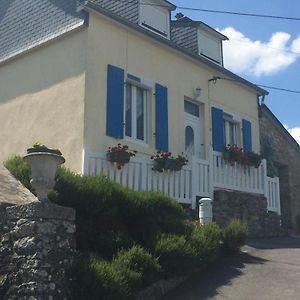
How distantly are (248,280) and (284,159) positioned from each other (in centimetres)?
1106

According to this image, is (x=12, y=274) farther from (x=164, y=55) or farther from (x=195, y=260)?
(x=164, y=55)

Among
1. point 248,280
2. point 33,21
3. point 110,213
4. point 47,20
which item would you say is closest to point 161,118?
point 47,20

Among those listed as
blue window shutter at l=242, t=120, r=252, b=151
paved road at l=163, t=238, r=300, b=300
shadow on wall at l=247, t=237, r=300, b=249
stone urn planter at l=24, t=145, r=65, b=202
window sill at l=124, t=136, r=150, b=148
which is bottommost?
paved road at l=163, t=238, r=300, b=300

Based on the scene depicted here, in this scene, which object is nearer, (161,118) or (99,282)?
(99,282)

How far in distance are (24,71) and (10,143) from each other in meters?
1.78

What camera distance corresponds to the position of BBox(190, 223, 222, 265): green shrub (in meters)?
8.88

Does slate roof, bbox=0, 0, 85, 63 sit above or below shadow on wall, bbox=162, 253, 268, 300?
above

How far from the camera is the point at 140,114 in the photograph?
13.5 meters

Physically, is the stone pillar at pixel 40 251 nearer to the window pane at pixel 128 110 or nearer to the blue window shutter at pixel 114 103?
the blue window shutter at pixel 114 103

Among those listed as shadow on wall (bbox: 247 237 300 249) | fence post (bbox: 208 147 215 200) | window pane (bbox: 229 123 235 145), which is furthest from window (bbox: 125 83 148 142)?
window pane (bbox: 229 123 235 145)

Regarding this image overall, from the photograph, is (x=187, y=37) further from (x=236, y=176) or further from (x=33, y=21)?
(x=33, y=21)

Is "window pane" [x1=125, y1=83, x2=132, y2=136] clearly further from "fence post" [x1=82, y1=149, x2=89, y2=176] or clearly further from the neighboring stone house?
the neighboring stone house

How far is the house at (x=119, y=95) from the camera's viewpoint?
12336 mm

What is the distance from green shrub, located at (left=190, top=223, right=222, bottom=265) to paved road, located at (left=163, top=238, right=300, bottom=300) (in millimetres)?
257
